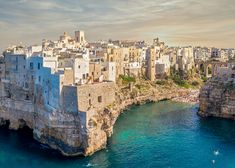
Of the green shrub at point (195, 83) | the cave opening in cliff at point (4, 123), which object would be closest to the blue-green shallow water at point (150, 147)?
the cave opening in cliff at point (4, 123)

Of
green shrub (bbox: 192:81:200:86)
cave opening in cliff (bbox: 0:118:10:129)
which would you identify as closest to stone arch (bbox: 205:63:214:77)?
green shrub (bbox: 192:81:200:86)

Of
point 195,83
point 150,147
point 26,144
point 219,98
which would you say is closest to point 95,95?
point 150,147

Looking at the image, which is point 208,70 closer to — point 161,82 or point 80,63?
point 161,82

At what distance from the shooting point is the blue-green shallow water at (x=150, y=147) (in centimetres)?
3166

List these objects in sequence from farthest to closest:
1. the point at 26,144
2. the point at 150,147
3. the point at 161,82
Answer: the point at 161,82
the point at 26,144
the point at 150,147

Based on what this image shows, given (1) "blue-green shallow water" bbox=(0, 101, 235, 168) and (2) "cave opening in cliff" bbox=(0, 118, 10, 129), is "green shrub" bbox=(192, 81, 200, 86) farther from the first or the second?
(2) "cave opening in cliff" bbox=(0, 118, 10, 129)

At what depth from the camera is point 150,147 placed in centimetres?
3631

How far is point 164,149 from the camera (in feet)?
117

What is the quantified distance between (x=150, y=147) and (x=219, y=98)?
19836 mm

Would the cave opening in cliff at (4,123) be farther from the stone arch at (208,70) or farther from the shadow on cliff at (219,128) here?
the stone arch at (208,70)

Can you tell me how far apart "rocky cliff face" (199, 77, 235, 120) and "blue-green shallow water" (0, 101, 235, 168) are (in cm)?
207

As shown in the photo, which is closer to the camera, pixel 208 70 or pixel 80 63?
pixel 80 63

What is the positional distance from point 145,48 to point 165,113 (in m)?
28.6

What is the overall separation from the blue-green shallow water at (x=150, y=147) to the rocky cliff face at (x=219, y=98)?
2.07m
